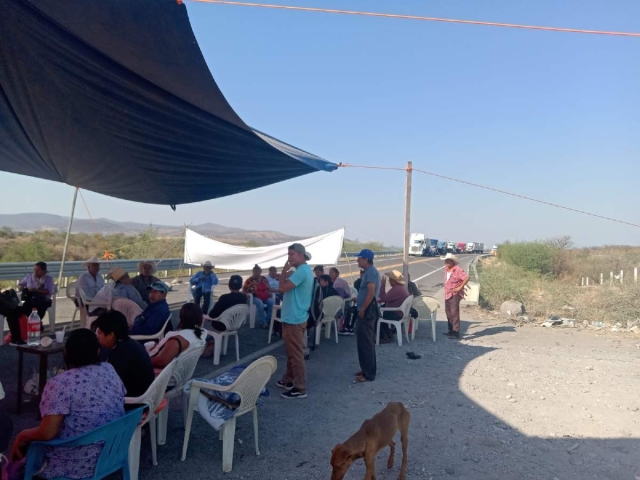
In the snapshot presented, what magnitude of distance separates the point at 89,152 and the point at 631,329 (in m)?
11.5

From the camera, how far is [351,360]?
7.68 metres

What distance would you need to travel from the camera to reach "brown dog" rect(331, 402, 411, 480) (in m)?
3.17

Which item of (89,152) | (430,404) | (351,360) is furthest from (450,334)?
(89,152)

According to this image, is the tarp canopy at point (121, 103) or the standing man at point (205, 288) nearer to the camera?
the tarp canopy at point (121, 103)

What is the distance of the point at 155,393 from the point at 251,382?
0.77m

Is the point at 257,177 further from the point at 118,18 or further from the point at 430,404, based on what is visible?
the point at 430,404

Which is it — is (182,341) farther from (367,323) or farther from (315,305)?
(315,305)

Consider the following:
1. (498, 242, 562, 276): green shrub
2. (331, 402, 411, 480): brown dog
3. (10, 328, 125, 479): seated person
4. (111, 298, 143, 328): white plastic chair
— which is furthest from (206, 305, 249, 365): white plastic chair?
(498, 242, 562, 276): green shrub

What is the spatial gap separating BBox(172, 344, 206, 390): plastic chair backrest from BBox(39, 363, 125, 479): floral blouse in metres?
1.18

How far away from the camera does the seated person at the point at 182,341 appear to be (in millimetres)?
4375

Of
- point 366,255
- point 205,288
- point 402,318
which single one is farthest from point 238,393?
point 205,288

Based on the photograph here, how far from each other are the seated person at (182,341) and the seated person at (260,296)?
5418 millimetres

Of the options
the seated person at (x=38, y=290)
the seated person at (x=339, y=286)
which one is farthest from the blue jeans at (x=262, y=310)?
the seated person at (x=38, y=290)

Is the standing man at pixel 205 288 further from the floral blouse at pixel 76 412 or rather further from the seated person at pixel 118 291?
the floral blouse at pixel 76 412
